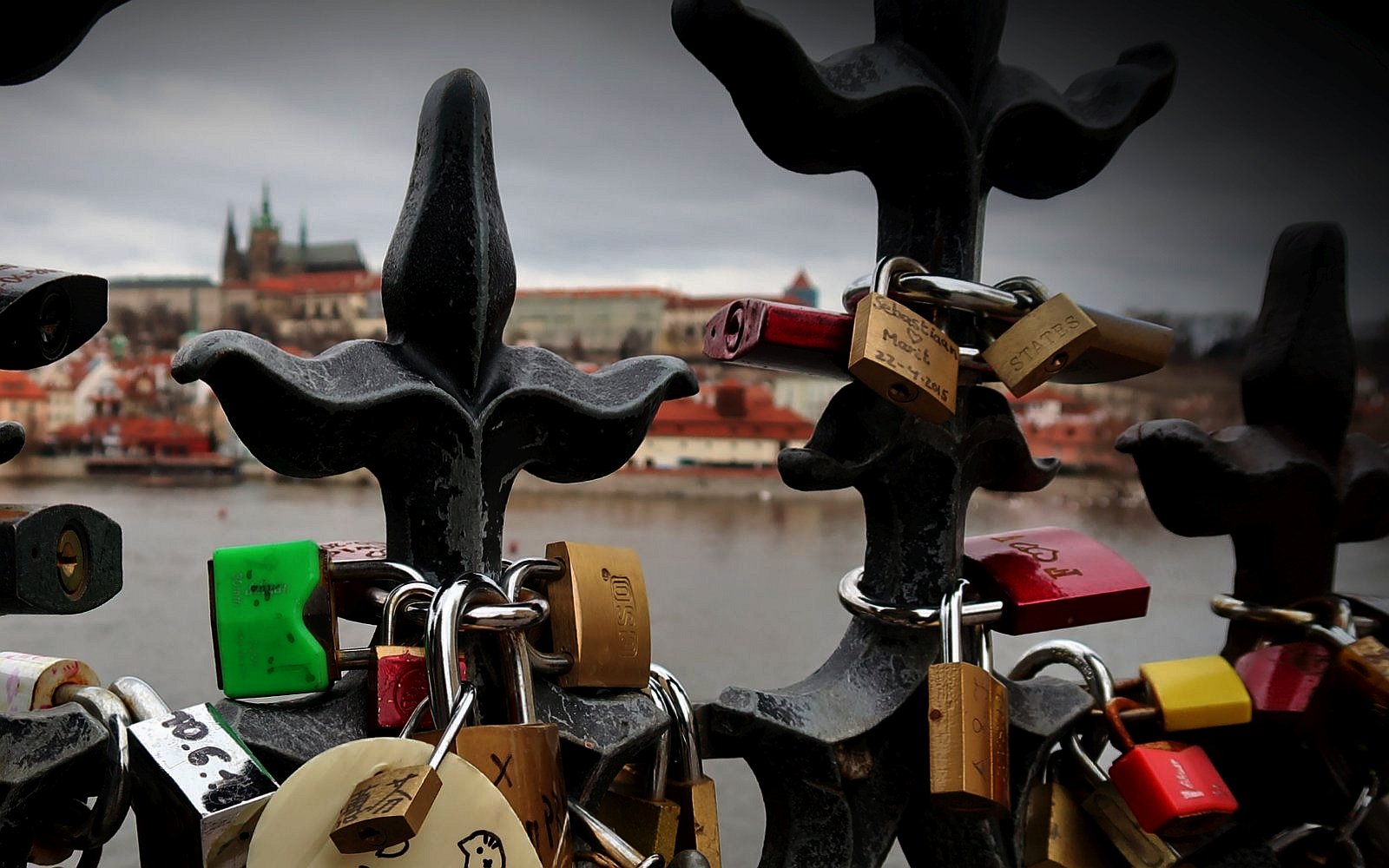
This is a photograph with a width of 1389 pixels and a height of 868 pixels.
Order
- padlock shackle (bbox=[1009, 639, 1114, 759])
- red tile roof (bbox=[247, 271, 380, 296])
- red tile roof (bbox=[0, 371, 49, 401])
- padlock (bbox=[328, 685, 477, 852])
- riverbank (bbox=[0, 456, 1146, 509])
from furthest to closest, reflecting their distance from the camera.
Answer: red tile roof (bbox=[247, 271, 380, 296])
riverbank (bbox=[0, 456, 1146, 509])
red tile roof (bbox=[0, 371, 49, 401])
padlock shackle (bbox=[1009, 639, 1114, 759])
padlock (bbox=[328, 685, 477, 852])

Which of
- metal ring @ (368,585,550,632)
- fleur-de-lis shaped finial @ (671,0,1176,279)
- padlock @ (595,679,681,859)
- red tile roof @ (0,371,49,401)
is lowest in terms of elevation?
padlock @ (595,679,681,859)

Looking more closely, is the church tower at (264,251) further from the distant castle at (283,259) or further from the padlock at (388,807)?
the padlock at (388,807)

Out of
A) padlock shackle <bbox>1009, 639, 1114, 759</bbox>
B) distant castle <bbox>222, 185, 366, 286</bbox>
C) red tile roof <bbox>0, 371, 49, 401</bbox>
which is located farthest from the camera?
distant castle <bbox>222, 185, 366, 286</bbox>

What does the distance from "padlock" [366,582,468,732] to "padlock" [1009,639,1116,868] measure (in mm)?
384

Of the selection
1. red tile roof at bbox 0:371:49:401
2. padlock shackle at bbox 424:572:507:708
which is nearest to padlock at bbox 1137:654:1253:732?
padlock shackle at bbox 424:572:507:708

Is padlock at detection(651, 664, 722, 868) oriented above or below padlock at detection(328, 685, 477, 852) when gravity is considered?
below

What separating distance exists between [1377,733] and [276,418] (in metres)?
0.69

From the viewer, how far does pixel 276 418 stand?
19.1 inches

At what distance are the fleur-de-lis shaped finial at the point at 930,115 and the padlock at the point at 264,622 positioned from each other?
32 centimetres

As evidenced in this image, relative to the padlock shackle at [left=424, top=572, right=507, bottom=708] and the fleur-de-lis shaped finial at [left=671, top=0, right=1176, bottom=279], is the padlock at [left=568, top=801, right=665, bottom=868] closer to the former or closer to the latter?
the padlock shackle at [left=424, top=572, right=507, bottom=708]

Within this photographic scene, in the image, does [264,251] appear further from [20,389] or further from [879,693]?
[879,693]

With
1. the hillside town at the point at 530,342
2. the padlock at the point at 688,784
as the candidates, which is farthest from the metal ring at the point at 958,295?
the hillside town at the point at 530,342

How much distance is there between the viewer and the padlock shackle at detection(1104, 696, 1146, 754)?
0.69 metres

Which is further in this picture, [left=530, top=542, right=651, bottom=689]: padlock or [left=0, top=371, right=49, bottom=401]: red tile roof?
[left=0, top=371, right=49, bottom=401]: red tile roof
